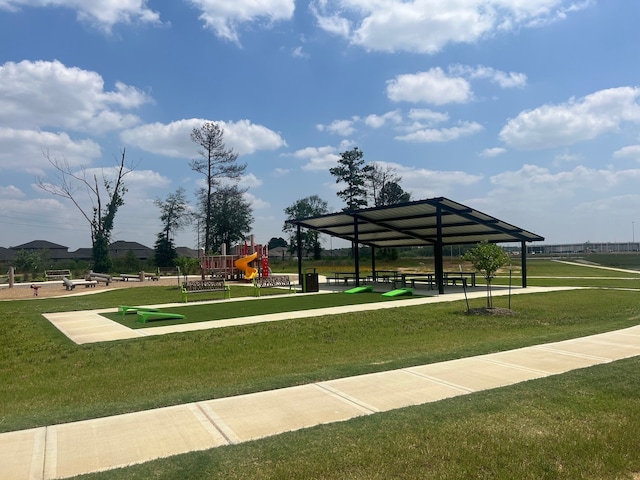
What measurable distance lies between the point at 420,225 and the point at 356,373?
20.3 metres

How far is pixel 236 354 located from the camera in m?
8.87

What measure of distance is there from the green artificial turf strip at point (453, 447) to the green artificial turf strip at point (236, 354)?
6.60 feet

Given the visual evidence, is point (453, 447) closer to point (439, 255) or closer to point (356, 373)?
point (356, 373)

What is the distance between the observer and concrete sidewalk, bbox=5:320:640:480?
4.03m

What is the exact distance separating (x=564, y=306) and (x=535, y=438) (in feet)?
43.2

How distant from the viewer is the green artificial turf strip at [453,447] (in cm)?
347

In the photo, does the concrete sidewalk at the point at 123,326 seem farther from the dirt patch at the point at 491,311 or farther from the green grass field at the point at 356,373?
the dirt patch at the point at 491,311

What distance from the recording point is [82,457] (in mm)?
4027

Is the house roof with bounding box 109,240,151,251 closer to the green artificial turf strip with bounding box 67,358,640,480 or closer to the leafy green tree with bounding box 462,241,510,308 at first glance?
the leafy green tree with bounding box 462,241,510,308

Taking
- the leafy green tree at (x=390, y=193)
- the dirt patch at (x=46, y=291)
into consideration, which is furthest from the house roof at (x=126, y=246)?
the dirt patch at (x=46, y=291)

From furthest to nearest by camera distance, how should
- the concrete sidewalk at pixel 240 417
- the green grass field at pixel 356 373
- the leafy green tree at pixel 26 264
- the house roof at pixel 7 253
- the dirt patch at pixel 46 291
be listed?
the house roof at pixel 7 253
the leafy green tree at pixel 26 264
the dirt patch at pixel 46 291
the concrete sidewalk at pixel 240 417
the green grass field at pixel 356 373

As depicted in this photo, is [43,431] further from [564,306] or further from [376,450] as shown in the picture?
[564,306]

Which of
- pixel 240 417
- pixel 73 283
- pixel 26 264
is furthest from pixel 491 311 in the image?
pixel 26 264

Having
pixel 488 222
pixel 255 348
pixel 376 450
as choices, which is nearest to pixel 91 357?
pixel 255 348
